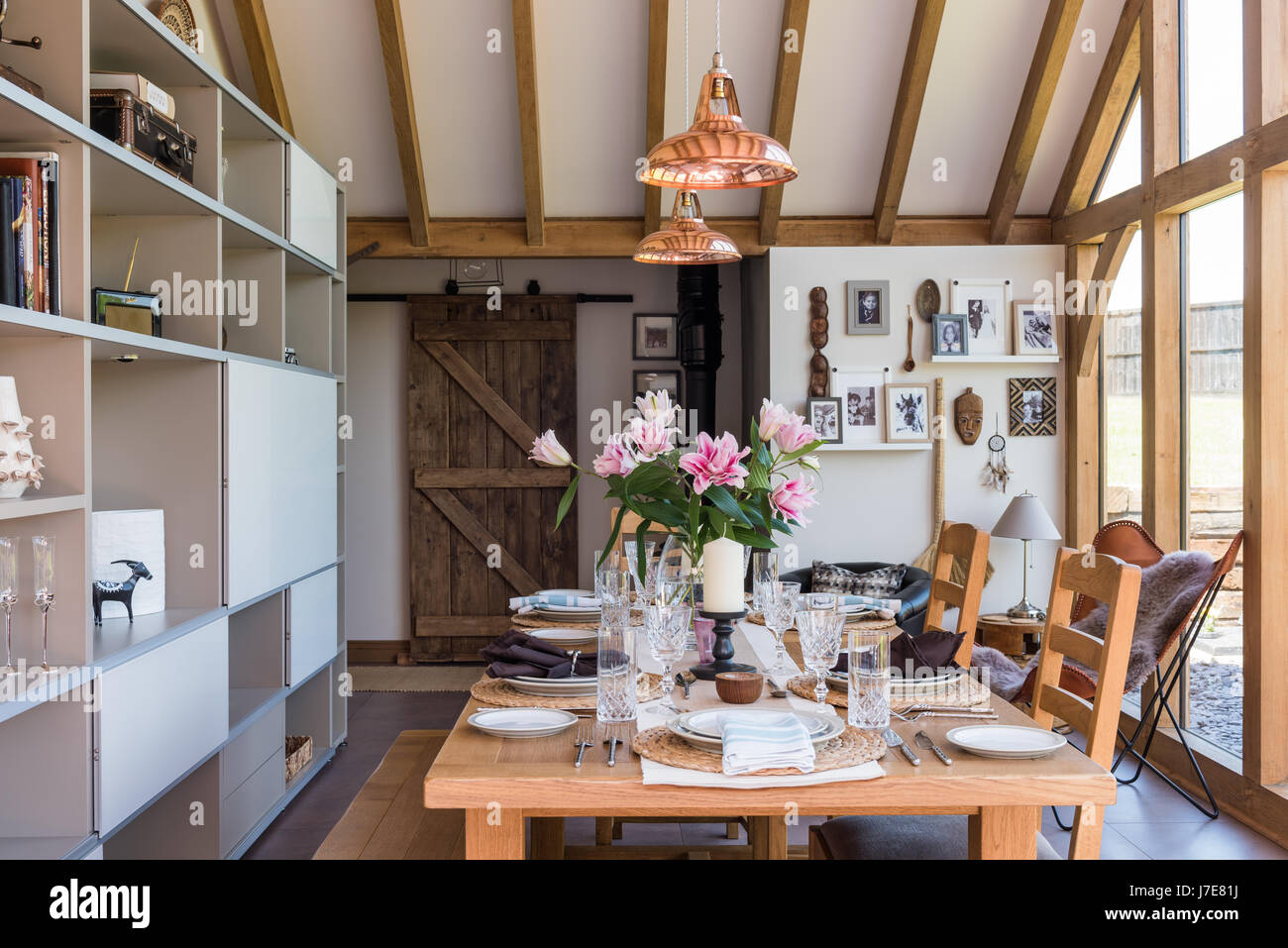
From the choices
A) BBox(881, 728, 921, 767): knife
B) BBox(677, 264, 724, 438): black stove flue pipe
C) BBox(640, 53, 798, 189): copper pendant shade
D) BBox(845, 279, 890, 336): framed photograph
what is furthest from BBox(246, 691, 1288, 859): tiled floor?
BBox(677, 264, 724, 438): black stove flue pipe

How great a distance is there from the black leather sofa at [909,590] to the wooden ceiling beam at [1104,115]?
210 centimetres

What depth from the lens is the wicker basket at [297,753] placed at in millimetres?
4109

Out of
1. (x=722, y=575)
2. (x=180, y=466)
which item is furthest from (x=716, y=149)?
(x=180, y=466)

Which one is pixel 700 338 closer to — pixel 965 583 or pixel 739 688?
pixel 965 583

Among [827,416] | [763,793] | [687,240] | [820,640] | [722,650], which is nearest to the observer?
[763,793]

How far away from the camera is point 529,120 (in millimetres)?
5109

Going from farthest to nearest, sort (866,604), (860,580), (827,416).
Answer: (827,416), (860,580), (866,604)

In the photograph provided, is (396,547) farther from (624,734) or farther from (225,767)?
(624,734)

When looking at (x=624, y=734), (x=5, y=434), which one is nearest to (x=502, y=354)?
(x=5, y=434)

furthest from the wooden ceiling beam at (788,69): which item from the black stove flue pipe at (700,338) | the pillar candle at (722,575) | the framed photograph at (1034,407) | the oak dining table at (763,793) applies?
the oak dining table at (763,793)

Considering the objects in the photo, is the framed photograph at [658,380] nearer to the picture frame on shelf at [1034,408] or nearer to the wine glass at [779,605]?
the picture frame on shelf at [1034,408]

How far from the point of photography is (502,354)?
669 cm

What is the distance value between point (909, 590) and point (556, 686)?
3.17 m
